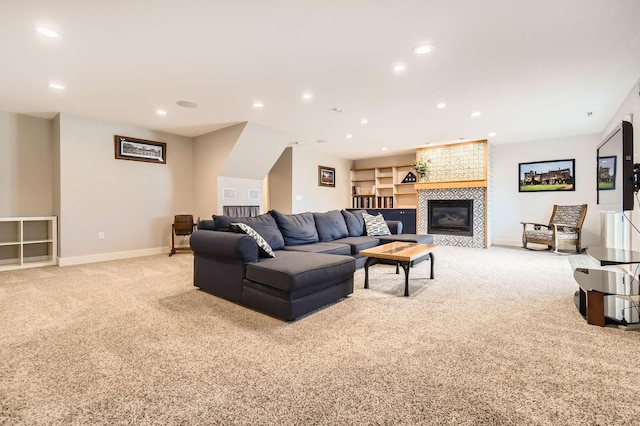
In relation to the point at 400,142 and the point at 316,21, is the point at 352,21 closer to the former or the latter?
the point at 316,21

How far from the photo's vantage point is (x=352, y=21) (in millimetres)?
2322

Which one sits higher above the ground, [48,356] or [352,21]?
[352,21]

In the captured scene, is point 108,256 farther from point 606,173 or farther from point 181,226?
point 606,173

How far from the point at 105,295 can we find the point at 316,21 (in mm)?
Answer: 3299

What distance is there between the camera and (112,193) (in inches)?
205

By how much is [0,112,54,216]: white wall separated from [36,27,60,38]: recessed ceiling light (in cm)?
322

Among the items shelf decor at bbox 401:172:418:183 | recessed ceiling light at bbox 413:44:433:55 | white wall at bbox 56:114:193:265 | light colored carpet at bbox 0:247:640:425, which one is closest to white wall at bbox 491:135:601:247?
shelf decor at bbox 401:172:418:183

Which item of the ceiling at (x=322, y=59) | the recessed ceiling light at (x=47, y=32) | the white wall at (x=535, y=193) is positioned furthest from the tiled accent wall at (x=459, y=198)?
the recessed ceiling light at (x=47, y=32)

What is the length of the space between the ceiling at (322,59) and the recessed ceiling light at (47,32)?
5cm

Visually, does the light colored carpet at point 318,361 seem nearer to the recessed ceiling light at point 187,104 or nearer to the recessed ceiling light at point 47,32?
the recessed ceiling light at point 47,32

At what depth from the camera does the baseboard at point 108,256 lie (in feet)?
15.5

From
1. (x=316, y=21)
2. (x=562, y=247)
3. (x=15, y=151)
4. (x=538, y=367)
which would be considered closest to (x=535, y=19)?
(x=316, y=21)

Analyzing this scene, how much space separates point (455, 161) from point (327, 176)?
3.24 m

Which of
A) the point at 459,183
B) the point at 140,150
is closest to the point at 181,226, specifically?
the point at 140,150
